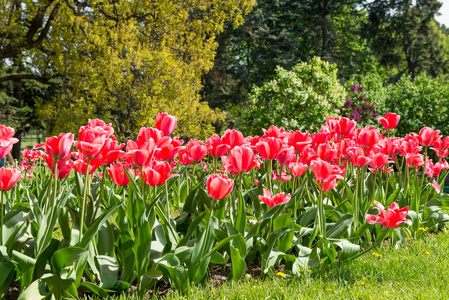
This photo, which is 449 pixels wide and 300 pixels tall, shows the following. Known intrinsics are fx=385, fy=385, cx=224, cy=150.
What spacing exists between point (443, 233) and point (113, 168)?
3018mm

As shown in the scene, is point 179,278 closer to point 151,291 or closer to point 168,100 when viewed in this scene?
point 151,291

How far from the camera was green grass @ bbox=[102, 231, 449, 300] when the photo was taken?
2062 millimetres

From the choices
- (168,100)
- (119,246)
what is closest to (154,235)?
(119,246)

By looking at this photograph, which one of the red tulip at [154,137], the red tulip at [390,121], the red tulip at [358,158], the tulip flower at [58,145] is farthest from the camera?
the red tulip at [390,121]

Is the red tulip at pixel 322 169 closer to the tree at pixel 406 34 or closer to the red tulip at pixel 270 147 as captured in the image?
the red tulip at pixel 270 147

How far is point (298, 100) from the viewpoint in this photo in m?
9.11

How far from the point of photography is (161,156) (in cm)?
217

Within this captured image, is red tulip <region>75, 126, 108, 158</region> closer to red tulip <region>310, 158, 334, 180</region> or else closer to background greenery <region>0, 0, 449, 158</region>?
red tulip <region>310, 158, 334, 180</region>

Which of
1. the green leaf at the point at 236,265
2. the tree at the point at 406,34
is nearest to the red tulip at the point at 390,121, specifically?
the green leaf at the point at 236,265

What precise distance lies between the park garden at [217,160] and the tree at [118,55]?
46 millimetres

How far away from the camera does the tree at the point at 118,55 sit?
791 centimetres

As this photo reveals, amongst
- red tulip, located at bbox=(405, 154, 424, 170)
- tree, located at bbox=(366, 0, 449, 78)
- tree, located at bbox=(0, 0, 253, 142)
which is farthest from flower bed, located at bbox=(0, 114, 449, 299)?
tree, located at bbox=(366, 0, 449, 78)

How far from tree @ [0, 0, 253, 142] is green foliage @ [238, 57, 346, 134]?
1.61m

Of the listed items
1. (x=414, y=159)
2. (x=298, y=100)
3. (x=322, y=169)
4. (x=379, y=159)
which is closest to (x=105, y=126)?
(x=322, y=169)
